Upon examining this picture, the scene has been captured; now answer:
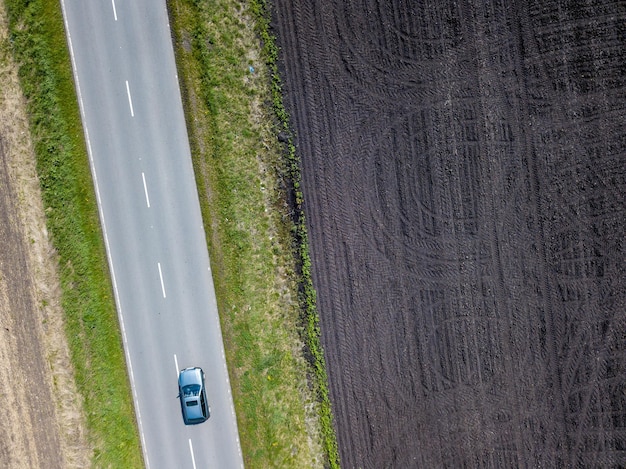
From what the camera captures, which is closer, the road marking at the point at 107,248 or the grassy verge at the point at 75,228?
the grassy verge at the point at 75,228

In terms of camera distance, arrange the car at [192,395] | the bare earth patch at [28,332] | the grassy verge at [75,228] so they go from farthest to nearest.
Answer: the bare earth patch at [28,332], the car at [192,395], the grassy verge at [75,228]

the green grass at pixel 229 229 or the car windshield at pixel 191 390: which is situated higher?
the green grass at pixel 229 229

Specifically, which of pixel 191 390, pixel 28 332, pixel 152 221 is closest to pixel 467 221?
pixel 152 221

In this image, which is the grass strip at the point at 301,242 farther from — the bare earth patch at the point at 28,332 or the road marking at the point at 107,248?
the bare earth patch at the point at 28,332

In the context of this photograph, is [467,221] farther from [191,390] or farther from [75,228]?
[75,228]

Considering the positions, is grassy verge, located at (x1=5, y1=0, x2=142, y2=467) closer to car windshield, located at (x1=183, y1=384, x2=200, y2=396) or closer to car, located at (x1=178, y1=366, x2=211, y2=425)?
car, located at (x1=178, y1=366, x2=211, y2=425)

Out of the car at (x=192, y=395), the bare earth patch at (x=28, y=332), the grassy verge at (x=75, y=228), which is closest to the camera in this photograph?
the grassy verge at (x=75, y=228)

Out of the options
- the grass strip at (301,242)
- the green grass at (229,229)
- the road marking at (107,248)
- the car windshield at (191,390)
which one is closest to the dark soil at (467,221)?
the grass strip at (301,242)
